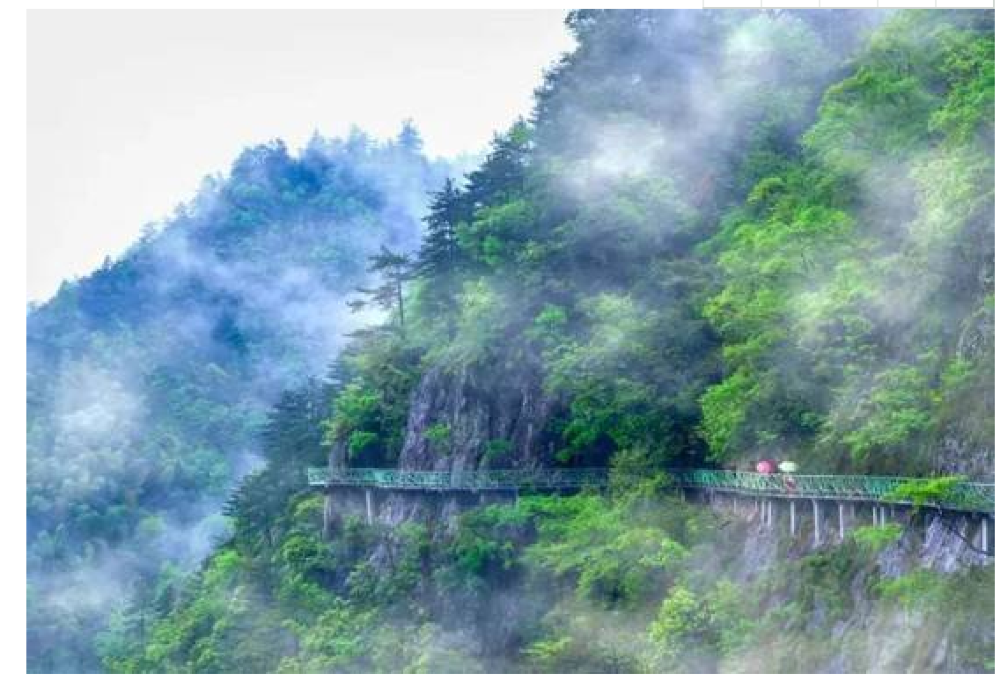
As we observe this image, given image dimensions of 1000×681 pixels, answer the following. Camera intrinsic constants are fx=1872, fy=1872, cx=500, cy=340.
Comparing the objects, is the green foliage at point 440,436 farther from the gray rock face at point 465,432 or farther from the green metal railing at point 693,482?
the green metal railing at point 693,482

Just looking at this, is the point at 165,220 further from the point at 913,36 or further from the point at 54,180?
the point at 913,36

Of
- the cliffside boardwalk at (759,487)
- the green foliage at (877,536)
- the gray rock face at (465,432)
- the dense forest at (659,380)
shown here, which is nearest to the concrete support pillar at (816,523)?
the cliffside boardwalk at (759,487)

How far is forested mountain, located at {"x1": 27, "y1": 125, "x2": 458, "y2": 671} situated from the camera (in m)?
48.3

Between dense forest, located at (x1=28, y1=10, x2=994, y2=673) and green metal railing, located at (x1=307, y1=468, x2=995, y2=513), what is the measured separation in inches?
12.6

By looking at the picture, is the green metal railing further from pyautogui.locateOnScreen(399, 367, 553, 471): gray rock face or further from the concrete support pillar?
pyautogui.locateOnScreen(399, 367, 553, 471): gray rock face

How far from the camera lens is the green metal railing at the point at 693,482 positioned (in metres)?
20.5

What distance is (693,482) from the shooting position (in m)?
26.9

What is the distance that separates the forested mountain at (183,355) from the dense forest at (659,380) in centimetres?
445

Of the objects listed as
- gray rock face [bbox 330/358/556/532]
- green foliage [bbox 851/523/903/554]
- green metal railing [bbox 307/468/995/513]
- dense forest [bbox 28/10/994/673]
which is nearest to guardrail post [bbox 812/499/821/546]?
green metal railing [bbox 307/468/995/513]

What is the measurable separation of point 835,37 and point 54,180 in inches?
630

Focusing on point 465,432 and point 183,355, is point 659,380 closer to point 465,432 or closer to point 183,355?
point 465,432

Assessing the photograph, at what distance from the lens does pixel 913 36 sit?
25969 millimetres

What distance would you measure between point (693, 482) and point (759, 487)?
233cm

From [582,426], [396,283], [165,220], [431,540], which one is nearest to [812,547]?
[582,426]
